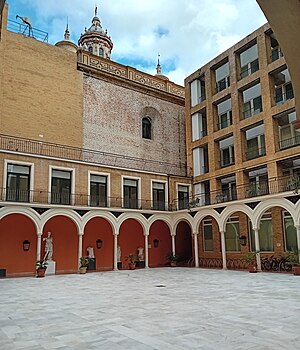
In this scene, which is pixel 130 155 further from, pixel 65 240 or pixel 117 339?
pixel 117 339

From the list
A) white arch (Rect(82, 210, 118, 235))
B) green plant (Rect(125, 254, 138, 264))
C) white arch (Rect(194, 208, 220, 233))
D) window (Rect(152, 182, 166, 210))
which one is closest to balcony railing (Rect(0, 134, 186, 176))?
window (Rect(152, 182, 166, 210))

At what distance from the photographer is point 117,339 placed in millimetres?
5891

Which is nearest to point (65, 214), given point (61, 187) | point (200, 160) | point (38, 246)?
point (61, 187)

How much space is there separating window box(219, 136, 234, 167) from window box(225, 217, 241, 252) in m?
4.13

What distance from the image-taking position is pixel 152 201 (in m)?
25.9

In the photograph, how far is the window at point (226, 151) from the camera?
2598 centimetres

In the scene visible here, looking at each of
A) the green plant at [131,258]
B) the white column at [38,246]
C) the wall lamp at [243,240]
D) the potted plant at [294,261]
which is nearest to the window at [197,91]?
the wall lamp at [243,240]

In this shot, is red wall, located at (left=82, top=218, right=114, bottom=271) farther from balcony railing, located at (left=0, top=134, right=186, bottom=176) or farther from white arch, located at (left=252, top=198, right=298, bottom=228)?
white arch, located at (left=252, top=198, right=298, bottom=228)

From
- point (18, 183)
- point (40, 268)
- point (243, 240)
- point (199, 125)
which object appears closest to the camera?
point (40, 268)

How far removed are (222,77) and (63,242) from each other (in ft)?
54.4

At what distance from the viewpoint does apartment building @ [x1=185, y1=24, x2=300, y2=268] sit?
69.9 ft

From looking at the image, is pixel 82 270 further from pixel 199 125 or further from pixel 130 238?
pixel 199 125

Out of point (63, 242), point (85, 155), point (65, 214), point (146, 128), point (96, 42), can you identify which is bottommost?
point (63, 242)

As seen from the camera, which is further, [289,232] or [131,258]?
[131,258]
